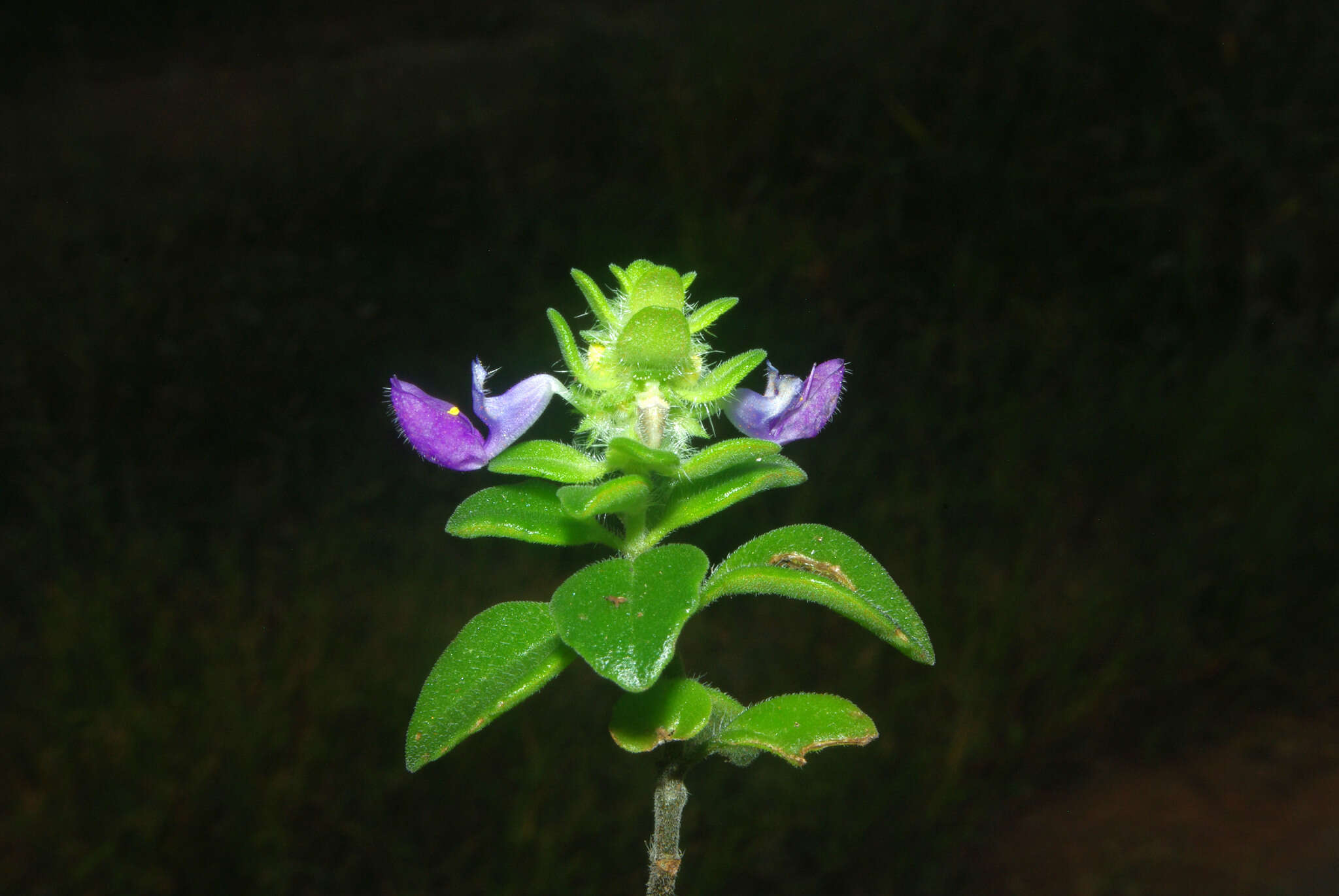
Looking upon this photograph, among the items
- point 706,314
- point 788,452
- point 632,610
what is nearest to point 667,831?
point 632,610

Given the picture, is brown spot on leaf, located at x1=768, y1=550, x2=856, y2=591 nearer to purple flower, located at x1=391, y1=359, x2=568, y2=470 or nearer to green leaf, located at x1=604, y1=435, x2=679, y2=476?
green leaf, located at x1=604, y1=435, x2=679, y2=476

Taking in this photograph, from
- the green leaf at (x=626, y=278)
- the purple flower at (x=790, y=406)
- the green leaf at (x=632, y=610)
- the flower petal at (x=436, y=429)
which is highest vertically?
the green leaf at (x=626, y=278)

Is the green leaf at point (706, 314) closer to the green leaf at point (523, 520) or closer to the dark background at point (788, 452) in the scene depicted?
the green leaf at point (523, 520)

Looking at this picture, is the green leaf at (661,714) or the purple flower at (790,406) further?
the purple flower at (790,406)

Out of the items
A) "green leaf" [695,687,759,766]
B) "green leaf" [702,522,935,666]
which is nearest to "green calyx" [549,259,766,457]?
"green leaf" [702,522,935,666]

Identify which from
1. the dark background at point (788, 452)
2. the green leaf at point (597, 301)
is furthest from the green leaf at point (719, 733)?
the dark background at point (788, 452)

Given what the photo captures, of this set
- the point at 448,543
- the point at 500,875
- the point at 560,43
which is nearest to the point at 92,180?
the point at 560,43

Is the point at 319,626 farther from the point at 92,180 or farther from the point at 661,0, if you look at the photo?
the point at 661,0
